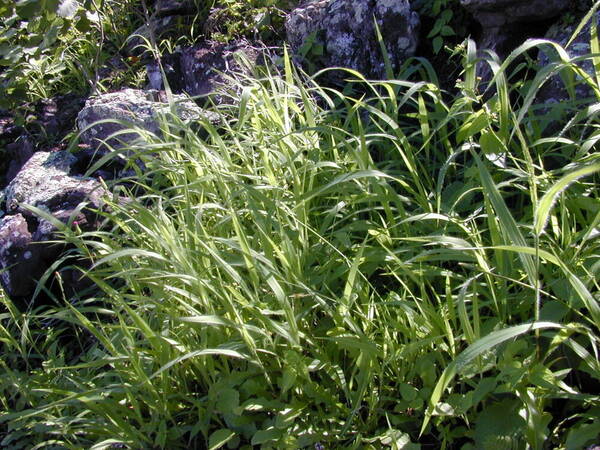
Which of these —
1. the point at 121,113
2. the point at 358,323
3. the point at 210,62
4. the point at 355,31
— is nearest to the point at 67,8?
the point at 121,113

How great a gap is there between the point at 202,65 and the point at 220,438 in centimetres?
209

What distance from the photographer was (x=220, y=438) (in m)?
1.49

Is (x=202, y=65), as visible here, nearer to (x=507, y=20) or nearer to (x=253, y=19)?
(x=253, y=19)

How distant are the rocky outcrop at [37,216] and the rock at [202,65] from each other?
0.70m

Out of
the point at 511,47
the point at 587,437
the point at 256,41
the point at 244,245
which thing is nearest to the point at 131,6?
the point at 256,41

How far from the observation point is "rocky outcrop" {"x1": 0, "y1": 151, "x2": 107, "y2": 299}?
2461mm

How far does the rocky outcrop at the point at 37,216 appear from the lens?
8.07 ft

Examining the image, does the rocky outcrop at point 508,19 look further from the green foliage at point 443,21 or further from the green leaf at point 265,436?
the green leaf at point 265,436

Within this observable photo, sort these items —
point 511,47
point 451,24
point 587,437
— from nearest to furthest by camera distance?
point 587,437 < point 511,47 < point 451,24

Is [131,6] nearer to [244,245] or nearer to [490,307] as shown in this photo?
[244,245]

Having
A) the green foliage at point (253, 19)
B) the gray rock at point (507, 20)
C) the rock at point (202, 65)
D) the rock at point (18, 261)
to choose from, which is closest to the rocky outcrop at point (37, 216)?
the rock at point (18, 261)

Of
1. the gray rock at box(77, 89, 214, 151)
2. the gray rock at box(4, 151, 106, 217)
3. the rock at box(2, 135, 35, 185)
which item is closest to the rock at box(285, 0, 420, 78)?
the gray rock at box(77, 89, 214, 151)

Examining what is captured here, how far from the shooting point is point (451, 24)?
2.63m

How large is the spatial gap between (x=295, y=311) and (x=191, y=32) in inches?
80.6
